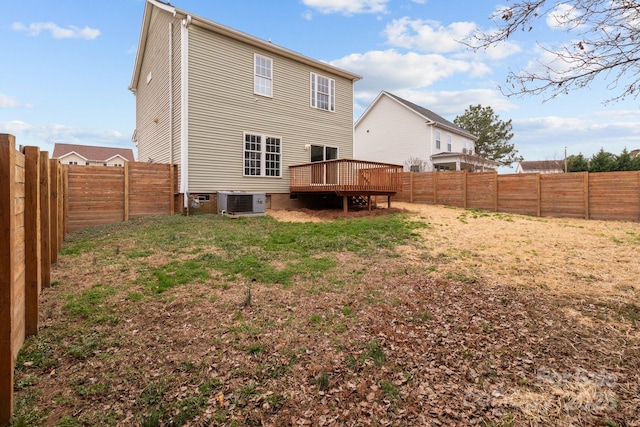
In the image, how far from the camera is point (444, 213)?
11781mm

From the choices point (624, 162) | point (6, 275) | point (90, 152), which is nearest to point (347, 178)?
point (6, 275)

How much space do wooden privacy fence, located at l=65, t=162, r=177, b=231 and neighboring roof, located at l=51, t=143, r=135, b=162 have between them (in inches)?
1251

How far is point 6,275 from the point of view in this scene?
1.82 m

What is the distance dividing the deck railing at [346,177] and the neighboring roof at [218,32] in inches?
184

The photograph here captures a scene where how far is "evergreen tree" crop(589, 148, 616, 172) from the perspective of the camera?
2180cm

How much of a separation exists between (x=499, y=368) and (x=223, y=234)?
20.1ft

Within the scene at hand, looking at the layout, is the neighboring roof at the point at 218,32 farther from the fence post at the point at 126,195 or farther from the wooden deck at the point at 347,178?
the fence post at the point at 126,195

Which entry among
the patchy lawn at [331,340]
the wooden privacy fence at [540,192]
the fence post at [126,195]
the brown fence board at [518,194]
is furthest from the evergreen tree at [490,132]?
the fence post at [126,195]

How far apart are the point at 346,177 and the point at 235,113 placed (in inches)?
191

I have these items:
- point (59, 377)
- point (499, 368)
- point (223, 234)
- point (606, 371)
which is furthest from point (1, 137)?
point (223, 234)

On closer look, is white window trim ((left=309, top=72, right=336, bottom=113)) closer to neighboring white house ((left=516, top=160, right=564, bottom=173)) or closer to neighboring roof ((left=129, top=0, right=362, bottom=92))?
neighboring roof ((left=129, top=0, right=362, bottom=92))

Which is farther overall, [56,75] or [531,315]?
[56,75]

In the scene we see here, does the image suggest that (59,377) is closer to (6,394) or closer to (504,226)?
(6,394)

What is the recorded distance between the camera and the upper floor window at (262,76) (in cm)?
1164
